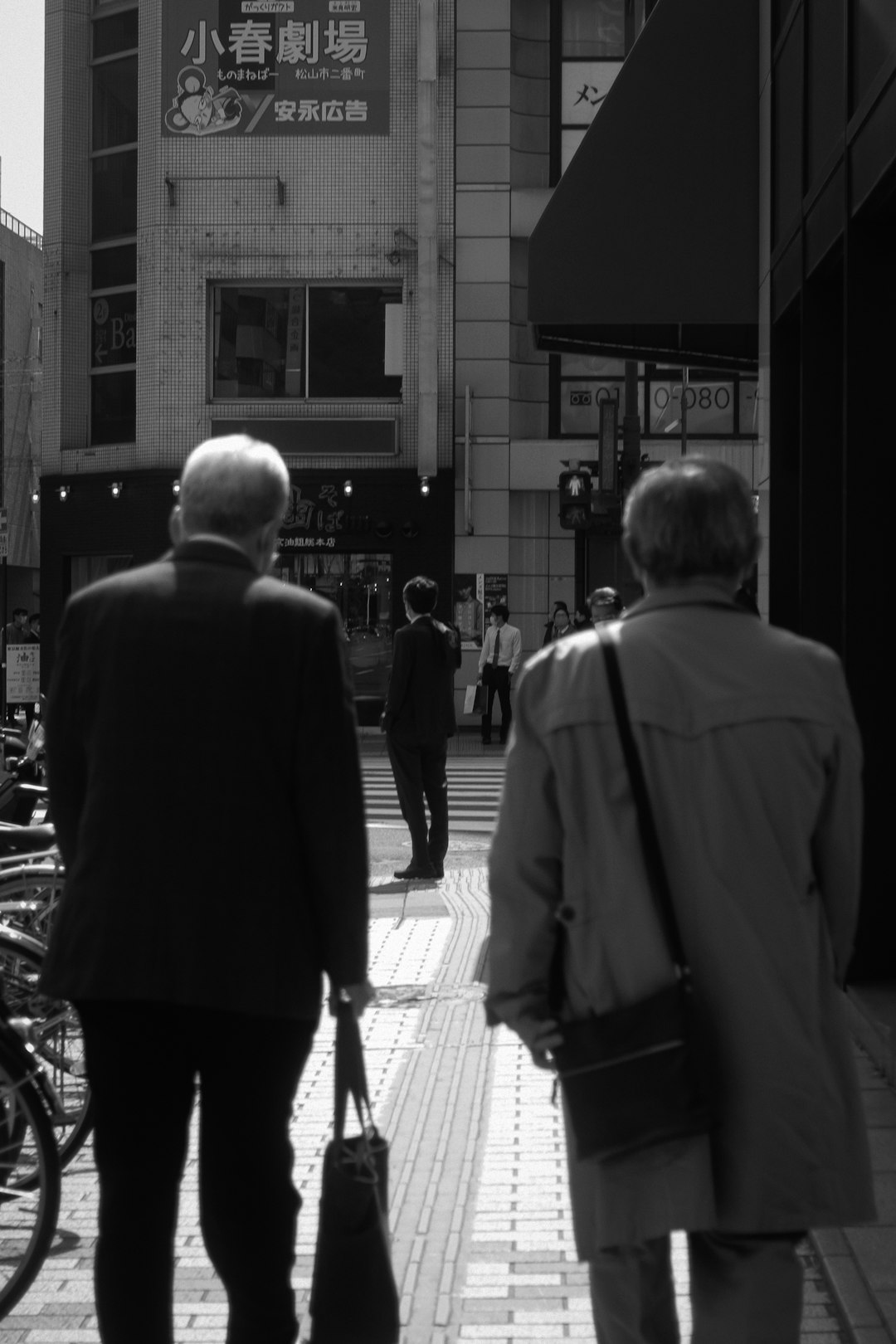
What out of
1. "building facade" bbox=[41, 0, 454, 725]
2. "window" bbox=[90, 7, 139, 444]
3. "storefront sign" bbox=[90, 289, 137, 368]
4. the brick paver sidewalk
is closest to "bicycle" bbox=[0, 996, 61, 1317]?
the brick paver sidewalk

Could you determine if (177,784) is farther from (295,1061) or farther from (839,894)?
(839,894)

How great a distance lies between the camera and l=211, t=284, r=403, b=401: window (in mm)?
29109

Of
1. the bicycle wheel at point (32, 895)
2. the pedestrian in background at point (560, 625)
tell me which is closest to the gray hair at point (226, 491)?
the bicycle wheel at point (32, 895)

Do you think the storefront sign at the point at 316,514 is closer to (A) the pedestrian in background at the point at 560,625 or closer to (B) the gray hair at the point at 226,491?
(A) the pedestrian in background at the point at 560,625

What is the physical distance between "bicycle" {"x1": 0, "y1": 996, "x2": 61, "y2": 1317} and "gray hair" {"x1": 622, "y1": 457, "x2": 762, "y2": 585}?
1.87 metres

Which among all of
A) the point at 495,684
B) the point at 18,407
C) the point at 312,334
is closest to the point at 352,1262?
the point at 495,684

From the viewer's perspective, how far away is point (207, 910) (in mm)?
3135

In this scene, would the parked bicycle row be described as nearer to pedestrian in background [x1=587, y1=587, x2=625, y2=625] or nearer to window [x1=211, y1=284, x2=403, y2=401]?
pedestrian in background [x1=587, y1=587, x2=625, y2=625]

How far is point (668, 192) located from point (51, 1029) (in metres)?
6.00

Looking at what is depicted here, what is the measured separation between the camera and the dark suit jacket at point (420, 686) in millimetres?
11586

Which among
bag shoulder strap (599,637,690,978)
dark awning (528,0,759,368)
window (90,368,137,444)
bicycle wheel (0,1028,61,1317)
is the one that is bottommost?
bicycle wheel (0,1028,61,1317)

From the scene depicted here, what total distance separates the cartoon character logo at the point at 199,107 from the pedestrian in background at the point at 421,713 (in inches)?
756

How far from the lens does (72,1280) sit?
442 centimetres

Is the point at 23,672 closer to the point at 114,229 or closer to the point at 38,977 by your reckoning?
the point at 114,229
